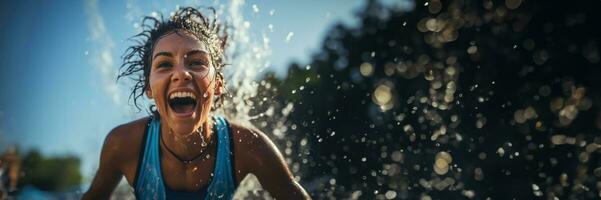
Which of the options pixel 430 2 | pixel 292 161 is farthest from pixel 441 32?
pixel 292 161

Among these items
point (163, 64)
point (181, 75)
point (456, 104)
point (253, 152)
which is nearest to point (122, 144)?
point (163, 64)

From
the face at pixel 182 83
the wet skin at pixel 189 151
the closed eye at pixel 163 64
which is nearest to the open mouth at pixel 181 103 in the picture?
the face at pixel 182 83

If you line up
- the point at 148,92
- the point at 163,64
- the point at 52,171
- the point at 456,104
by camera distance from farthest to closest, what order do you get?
the point at 52,171 < the point at 456,104 < the point at 148,92 < the point at 163,64

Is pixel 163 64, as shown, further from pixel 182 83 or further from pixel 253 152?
pixel 253 152

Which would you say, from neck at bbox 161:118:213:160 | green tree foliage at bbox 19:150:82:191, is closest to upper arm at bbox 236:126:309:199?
neck at bbox 161:118:213:160

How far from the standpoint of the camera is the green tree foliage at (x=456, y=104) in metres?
13.2

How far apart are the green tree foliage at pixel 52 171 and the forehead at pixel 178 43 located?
44.7 metres

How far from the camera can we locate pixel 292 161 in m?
19.6

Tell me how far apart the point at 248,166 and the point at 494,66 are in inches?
446

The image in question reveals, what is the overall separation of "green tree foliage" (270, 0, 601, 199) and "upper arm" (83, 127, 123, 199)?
36.7ft

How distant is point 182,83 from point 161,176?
804 millimetres

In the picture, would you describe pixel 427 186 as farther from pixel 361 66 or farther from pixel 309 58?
pixel 309 58

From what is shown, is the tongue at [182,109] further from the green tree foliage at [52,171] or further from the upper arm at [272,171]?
the green tree foliage at [52,171]

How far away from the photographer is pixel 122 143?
13.8 ft
